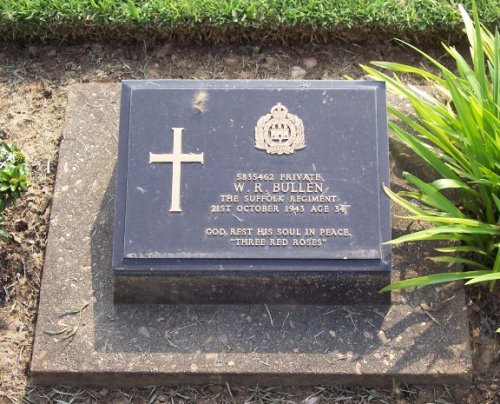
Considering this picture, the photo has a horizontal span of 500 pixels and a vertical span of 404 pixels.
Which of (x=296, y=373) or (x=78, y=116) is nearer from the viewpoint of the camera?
(x=296, y=373)

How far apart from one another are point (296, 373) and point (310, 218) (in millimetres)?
617

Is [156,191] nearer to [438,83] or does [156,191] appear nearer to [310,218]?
[310,218]

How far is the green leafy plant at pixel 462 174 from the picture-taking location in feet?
9.15

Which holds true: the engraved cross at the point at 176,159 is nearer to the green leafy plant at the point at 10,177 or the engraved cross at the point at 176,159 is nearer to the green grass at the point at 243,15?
the green leafy plant at the point at 10,177

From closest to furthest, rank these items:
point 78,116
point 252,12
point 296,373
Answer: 1. point 296,373
2. point 78,116
3. point 252,12

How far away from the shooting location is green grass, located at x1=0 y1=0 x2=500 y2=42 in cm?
370

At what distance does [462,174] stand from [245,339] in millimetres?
1124

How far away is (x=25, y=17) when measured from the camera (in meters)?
3.72

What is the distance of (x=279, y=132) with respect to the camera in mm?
2928

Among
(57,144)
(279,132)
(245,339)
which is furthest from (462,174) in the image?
(57,144)

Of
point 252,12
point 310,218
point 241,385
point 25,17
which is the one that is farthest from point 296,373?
point 25,17

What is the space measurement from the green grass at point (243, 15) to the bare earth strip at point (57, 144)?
0.43ft

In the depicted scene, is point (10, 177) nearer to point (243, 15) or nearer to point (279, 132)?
point (279, 132)

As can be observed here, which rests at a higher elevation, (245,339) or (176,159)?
(176,159)
